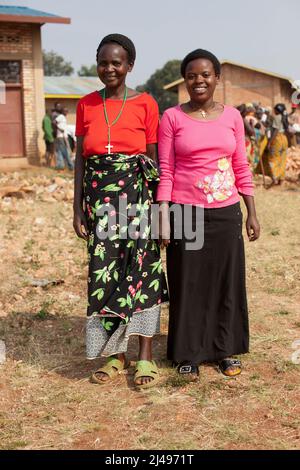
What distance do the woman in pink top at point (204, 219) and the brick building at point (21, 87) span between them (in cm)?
1185

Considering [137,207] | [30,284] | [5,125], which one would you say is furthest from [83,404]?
[5,125]

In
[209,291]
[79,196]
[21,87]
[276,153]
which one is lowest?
[209,291]

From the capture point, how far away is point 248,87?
2689cm

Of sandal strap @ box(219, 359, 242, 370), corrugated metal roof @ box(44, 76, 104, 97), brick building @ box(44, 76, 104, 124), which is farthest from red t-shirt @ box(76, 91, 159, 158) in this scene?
corrugated metal roof @ box(44, 76, 104, 97)

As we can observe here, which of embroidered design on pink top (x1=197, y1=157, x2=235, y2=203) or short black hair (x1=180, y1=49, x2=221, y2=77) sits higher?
short black hair (x1=180, y1=49, x2=221, y2=77)

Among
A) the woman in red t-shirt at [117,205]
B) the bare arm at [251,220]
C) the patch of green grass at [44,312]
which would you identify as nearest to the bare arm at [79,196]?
the woman in red t-shirt at [117,205]

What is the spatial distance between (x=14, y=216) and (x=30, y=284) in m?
3.42

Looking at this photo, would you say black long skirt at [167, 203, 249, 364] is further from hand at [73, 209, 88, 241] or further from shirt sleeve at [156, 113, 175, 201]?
hand at [73, 209, 88, 241]

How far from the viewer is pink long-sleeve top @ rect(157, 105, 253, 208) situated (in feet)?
10.9

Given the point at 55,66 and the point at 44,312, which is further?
the point at 55,66

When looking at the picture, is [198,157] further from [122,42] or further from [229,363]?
[229,363]

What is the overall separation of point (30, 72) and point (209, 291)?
12.4 m

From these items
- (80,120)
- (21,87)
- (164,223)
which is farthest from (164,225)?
(21,87)
